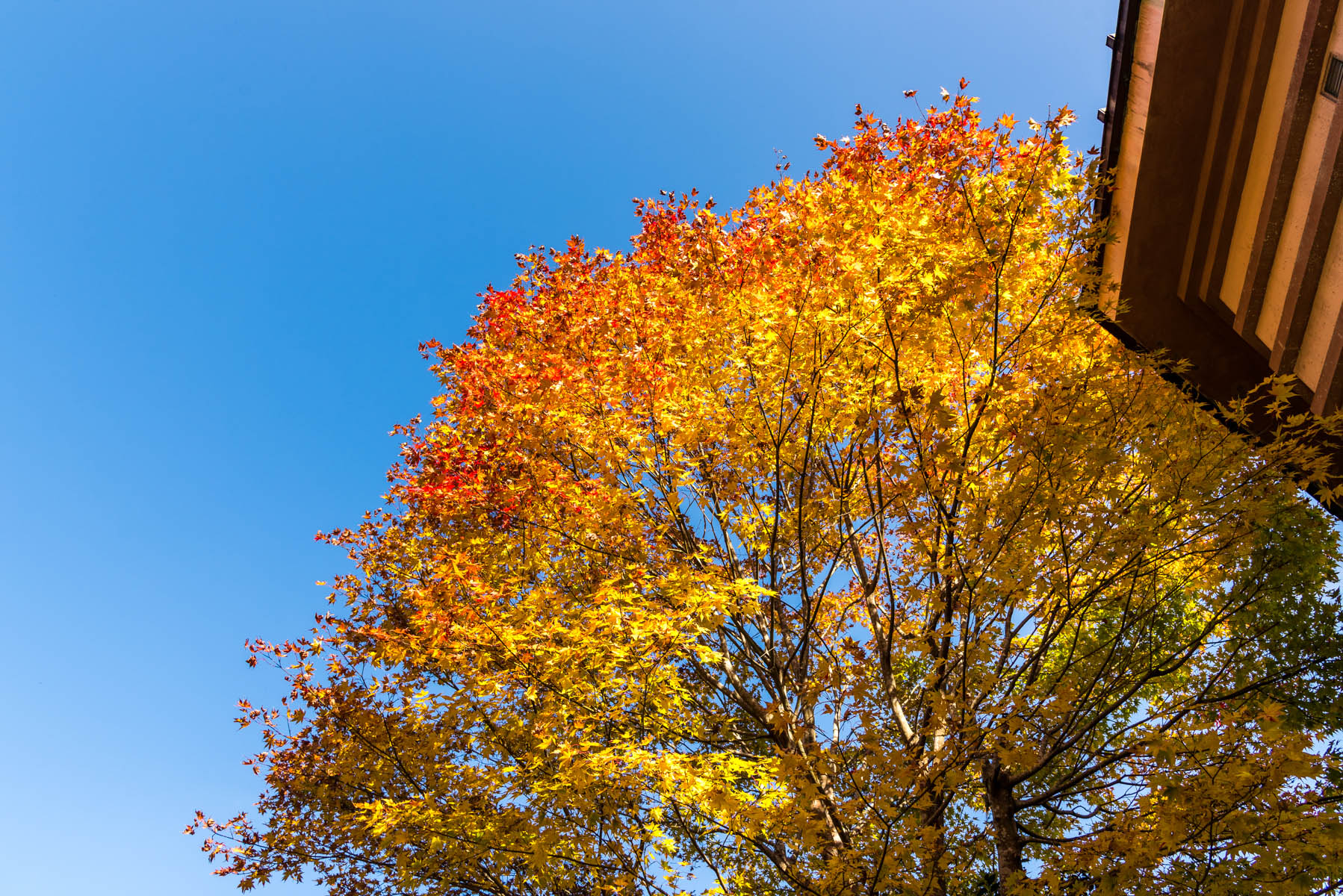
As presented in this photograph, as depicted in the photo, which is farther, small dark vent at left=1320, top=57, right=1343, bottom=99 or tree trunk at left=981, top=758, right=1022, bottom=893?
tree trunk at left=981, top=758, right=1022, bottom=893

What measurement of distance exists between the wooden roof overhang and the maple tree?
41.8 inches

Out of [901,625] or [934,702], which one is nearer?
[934,702]

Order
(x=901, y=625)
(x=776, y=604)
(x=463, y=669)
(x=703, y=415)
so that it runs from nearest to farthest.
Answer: (x=463, y=669), (x=703, y=415), (x=776, y=604), (x=901, y=625)

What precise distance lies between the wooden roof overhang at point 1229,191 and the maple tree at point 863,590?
106cm

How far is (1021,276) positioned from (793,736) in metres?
4.81

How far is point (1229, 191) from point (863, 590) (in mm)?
5869

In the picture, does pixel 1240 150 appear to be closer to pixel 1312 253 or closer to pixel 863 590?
pixel 1312 253

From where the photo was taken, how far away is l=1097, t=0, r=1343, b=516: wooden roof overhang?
250 inches

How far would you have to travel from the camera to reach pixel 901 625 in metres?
9.00

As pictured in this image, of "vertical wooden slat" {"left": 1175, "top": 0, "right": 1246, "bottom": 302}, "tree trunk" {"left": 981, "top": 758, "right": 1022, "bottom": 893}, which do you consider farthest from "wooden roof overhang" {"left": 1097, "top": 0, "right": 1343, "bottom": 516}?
"tree trunk" {"left": 981, "top": 758, "right": 1022, "bottom": 893}

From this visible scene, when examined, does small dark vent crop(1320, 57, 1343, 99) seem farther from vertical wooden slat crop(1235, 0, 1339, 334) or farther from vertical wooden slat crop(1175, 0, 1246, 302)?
vertical wooden slat crop(1175, 0, 1246, 302)

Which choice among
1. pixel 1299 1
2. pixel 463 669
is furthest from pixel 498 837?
pixel 1299 1

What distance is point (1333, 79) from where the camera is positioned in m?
6.04

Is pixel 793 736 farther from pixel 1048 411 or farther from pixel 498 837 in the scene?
pixel 1048 411
